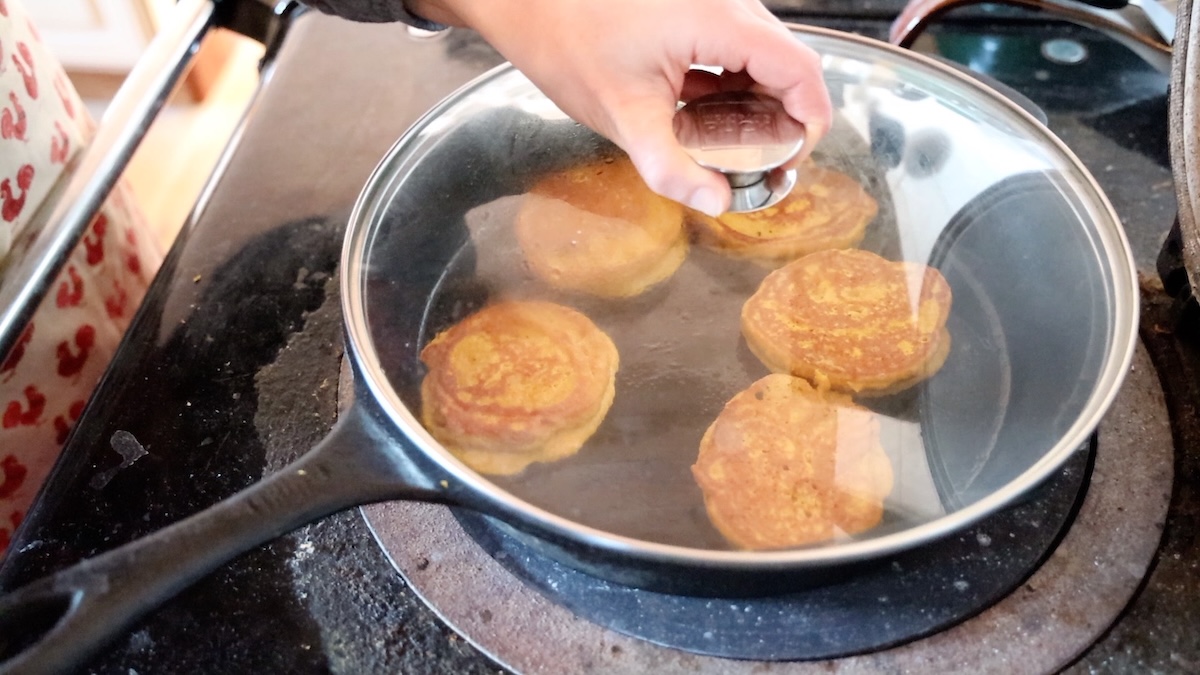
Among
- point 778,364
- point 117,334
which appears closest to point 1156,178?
point 778,364

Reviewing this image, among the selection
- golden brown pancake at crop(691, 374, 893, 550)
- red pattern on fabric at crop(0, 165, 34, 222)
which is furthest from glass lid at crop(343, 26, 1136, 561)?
red pattern on fabric at crop(0, 165, 34, 222)

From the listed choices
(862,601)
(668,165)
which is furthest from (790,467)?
(668,165)

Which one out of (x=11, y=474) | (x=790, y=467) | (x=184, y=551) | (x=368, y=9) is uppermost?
(x=368, y=9)

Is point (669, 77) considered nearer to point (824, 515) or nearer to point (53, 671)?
point (824, 515)

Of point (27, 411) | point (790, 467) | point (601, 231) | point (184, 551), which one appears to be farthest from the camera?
point (27, 411)

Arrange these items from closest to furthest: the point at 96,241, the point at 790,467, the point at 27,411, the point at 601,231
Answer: the point at 790,467, the point at 601,231, the point at 27,411, the point at 96,241

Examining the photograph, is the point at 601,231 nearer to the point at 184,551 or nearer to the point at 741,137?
the point at 741,137

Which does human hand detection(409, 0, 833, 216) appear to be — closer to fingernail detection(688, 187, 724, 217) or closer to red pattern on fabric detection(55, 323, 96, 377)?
fingernail detection(688, 187, 724, 217)
